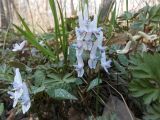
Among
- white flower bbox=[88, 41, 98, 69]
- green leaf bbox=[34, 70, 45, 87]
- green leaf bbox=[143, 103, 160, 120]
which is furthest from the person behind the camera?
green leaf bbox=[34, 70, 45, 87]

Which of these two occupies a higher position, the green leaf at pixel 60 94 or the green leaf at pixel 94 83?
the green leaf at pixel 94 83

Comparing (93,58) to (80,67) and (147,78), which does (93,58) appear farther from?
(147,78)

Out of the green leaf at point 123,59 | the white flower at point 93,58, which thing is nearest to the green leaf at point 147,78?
the white flower at point 93,58

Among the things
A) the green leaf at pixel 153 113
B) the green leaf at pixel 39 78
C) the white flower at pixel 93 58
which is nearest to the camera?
the green leaf at pixel 153 113

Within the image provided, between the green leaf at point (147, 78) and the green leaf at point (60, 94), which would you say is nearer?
the green leaf at point (147, 78)

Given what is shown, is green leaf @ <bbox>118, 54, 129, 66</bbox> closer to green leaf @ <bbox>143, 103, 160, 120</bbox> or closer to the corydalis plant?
the corydalis plant

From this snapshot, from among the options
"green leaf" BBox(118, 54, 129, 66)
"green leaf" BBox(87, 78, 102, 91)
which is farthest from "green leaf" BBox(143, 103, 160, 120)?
"green leaf" BBox(118, 54, 129, 66)

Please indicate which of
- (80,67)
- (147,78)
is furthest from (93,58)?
(147,78)

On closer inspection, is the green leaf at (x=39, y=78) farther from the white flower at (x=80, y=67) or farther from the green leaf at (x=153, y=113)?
the green leaf at (x=153, y=113)

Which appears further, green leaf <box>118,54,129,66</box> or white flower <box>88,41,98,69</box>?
green leaf <box>118,54,129,66</box>

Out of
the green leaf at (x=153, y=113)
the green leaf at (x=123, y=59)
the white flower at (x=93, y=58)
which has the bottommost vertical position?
the green leaf at (x=153, y=113)

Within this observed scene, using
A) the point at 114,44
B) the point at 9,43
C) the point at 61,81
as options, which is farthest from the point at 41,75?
the point at 9,43

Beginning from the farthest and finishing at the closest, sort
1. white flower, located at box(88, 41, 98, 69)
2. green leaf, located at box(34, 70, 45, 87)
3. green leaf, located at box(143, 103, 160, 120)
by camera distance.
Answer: green leaf, located at box(34, 70, 45, 87), white flower, located at box(88, 41, 98, 69), green leaf, located at box(143, 103, 160, 120)
